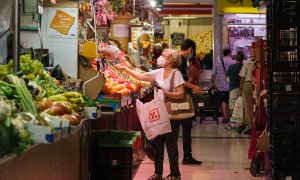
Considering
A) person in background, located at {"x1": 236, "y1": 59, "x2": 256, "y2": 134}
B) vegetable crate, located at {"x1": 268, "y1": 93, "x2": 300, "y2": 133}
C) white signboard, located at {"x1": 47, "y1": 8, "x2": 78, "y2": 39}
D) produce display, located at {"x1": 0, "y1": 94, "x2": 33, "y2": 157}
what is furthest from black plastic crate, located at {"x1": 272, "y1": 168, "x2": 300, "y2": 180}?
person in background, located at {"x1": 236, "y1": 59, "x2": 256, "y2": 134}

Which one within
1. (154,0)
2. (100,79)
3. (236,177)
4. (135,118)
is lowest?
(236,177)

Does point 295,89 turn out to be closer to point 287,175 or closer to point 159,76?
point 287,175

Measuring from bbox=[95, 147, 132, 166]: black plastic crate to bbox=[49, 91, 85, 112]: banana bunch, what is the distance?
1.93 m

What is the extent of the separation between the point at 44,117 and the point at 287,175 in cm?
382

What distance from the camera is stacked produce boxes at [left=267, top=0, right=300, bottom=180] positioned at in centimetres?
722

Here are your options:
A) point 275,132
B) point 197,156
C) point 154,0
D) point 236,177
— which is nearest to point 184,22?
point 154,0

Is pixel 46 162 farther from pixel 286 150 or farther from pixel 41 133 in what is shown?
pixel 286 150

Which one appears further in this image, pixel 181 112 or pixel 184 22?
pixel 184 22

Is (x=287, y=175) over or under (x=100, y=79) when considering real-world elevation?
under

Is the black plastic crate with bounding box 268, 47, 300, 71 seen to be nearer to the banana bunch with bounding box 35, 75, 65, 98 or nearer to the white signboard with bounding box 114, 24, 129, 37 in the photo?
the banana bunch with bounding box 35, 75, 65, 98

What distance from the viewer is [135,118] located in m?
A: 11.0

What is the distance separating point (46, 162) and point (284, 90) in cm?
319

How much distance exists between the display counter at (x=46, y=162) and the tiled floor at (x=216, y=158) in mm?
2760

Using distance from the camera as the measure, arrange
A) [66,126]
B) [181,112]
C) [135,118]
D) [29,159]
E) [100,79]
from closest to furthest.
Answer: [66,126], [29,159], [100,79], [181,112], [135,118]
